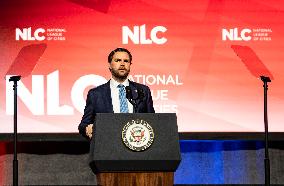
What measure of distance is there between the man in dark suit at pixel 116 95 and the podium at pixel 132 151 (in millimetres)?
413

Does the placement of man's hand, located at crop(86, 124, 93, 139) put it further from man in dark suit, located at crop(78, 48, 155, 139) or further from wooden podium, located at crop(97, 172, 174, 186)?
wooden podium, located at crop(97, 172, 174, 186)

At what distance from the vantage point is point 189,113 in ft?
20.1

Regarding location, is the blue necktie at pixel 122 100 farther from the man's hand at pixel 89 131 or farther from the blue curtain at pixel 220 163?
the blue curtain at pixel 220 163

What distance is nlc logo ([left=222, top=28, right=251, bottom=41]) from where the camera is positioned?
20.2ft

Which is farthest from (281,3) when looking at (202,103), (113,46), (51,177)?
(51,177)

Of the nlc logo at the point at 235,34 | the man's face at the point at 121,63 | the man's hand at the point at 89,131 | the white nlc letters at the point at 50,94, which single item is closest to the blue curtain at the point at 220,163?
the nlc logo at the point at 235,34

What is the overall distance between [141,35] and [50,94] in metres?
1.07

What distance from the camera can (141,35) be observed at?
614 cm

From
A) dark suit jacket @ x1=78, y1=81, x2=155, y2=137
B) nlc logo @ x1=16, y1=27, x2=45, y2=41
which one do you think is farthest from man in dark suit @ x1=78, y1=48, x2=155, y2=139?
nlc logo @ x1=16, y1=27, x2=45, y2=41

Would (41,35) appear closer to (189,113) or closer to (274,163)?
(189,113)

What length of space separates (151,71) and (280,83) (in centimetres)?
129

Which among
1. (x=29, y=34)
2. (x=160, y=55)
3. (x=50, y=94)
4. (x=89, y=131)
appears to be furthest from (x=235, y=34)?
(x=89, y=131)

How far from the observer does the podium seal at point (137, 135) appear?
3201 millimetres

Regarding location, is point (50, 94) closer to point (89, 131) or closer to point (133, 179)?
point (89, 131)
